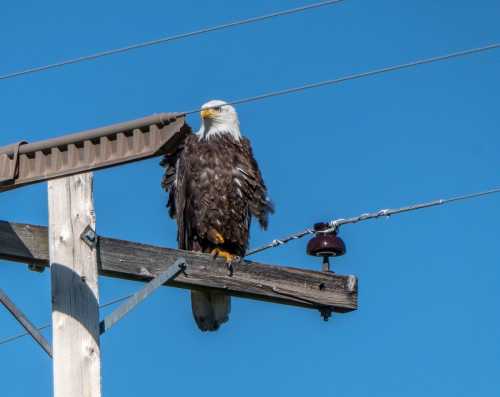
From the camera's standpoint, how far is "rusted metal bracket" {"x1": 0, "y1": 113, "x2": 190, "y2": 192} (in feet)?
16.7

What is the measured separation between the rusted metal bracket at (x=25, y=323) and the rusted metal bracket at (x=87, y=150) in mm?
464

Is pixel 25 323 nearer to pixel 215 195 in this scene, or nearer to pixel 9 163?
pixel 9 163

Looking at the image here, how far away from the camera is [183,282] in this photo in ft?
19.5

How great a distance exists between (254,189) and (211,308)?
1806 millimetres

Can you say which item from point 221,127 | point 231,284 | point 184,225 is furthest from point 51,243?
point 221,127

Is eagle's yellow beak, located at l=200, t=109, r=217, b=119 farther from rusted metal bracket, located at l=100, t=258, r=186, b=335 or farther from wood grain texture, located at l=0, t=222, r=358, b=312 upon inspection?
rusted metal bracket, located at l=100, t=258, r=186, b=335

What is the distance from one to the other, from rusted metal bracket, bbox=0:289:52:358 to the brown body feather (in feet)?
9.73

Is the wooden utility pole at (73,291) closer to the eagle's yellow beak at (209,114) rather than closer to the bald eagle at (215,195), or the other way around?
the bald eagle at (215,195)

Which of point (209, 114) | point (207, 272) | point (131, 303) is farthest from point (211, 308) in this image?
point (209, 114)

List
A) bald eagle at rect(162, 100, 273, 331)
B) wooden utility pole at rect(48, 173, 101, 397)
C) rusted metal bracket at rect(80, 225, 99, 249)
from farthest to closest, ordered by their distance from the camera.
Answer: bald eagle at rect(162, 100, 273, 331)
rusted metal bracket at rect(80, 225, 99, 249)
wooden utility pole at rect(48, 173, 101, 397)

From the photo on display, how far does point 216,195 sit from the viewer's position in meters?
8.30

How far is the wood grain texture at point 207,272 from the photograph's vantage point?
543cm

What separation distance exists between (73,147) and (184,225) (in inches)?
114

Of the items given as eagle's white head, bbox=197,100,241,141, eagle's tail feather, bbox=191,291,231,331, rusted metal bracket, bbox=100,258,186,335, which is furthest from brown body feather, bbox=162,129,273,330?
rusted metal bracket, bbox=100,258,186,335
